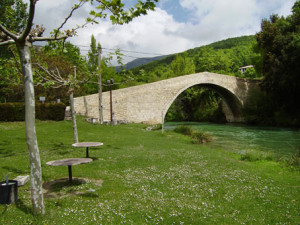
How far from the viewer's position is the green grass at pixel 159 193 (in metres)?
3.84

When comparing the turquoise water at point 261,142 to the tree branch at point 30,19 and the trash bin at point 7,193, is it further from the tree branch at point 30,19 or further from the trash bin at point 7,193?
the tree branch at point 30,19

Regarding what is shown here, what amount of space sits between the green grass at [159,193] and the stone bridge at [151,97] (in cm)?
1330

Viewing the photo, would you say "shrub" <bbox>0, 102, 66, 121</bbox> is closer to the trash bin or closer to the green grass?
the green grass

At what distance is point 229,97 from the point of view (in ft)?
106

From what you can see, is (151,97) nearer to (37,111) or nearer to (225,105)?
(37,111)

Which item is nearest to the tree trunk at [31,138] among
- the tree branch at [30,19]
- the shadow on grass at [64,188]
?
the tree branch at [30,19]

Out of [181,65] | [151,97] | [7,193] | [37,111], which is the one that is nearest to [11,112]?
[37,111]

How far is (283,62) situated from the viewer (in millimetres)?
22453

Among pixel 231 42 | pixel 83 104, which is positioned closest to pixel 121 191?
pixel 83 104

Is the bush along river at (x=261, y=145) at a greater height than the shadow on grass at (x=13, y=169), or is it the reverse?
the shadow on grass at (x=13, y=169)

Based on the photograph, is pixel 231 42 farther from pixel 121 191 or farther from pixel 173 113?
pixel 121 191

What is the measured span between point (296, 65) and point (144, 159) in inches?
749

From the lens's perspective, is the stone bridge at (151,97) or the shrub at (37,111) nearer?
the shrub at (37,111)

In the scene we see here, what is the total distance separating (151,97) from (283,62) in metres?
11.6
